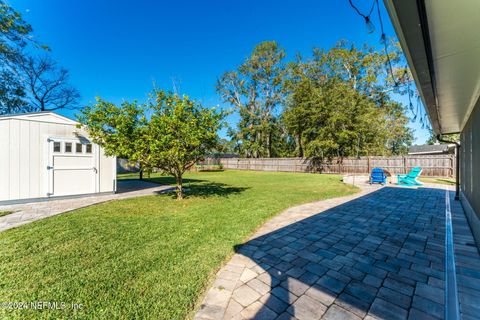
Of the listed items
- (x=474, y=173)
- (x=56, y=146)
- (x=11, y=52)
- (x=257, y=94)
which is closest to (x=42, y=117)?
(x=56, y=146)

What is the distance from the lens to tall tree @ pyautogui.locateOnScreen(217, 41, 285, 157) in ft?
78.0

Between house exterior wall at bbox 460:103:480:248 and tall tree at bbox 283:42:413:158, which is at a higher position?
tall tree at bbox 283:42:413:158

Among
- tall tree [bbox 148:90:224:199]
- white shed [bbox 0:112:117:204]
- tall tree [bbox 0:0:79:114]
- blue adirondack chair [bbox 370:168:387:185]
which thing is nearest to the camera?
tall tree [bbox 148:90:224:199]

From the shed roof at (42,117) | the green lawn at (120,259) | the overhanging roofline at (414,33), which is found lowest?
the green lawn at (120,259)

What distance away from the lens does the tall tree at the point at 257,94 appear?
78.0ft

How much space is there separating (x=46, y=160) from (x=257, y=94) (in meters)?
22.9

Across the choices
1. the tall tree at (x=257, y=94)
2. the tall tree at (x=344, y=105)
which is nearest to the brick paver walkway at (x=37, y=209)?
the tall tree at (x=344, y=105)

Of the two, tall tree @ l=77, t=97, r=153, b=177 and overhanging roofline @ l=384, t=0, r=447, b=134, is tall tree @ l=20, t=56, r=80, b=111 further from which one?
overhanging roofline @ l=384, t=0, r=447, b=134

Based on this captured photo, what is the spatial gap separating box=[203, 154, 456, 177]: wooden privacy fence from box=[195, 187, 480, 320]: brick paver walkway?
477 inches

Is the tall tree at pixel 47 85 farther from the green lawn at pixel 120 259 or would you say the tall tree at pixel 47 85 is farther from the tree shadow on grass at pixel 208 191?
the green lawn at pixel 120 259

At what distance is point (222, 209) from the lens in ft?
17.0

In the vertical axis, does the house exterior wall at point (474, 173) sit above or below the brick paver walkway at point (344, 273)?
above

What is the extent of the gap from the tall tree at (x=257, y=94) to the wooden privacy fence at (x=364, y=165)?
12.2 feet

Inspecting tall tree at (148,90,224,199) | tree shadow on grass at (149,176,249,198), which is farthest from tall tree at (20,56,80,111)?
tall tree at (148,90,224,199)
